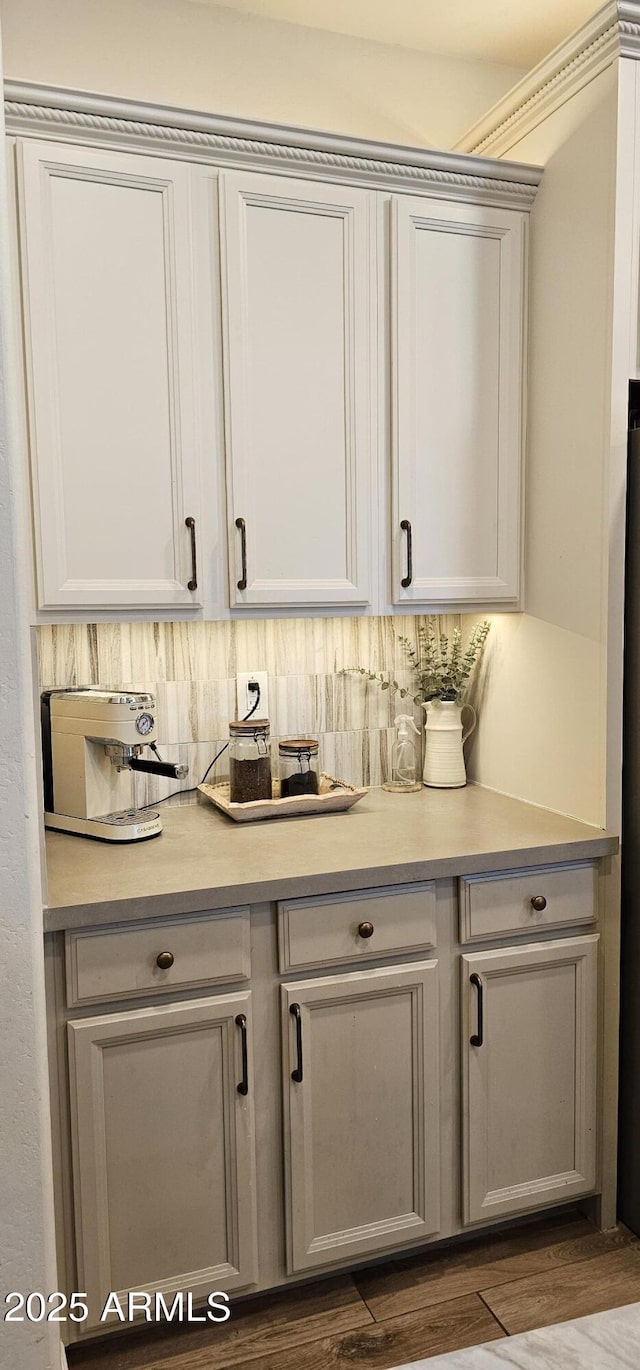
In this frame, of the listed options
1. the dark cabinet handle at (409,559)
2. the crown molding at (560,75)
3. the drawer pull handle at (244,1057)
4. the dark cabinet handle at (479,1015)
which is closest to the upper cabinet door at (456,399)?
the dark cabinet handle at (409,559)

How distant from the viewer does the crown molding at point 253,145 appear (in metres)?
1.78

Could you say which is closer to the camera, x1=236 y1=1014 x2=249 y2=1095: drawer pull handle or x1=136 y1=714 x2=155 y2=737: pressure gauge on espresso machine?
x1=236 y1=1014 x2=249 y2=1095: drawer pull handle

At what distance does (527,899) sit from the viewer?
1946 millimetres

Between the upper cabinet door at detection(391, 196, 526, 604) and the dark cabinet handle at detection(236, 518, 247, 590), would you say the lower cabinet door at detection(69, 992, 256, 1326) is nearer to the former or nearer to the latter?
the dark cabinet handle at detection(236, 518, 247, 590)

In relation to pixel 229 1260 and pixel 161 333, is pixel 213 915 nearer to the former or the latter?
pixel 229 1260

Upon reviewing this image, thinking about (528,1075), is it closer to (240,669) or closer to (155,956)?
(155,956)

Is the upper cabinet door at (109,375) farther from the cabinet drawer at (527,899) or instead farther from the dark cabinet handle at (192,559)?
the cabinet drawer at (527,899)

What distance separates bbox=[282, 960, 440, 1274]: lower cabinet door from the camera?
1.78 metres

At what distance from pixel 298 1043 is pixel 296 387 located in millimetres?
1329

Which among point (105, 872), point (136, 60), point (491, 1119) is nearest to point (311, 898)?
point (105, 872)

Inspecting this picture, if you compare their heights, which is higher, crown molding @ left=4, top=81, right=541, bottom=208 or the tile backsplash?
crown molding @ left=4, top=81, right=541, bottom=208

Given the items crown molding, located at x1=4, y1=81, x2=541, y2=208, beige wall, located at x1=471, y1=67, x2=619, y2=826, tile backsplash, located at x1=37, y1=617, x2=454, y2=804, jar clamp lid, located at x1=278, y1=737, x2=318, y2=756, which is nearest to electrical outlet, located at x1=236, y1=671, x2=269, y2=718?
tile backsplash, located at x1=37, y1=617, x2=454, y2=804

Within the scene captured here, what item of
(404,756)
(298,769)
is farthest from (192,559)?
(404,756)

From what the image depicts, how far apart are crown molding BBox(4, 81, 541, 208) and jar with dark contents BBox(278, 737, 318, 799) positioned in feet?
4.11
